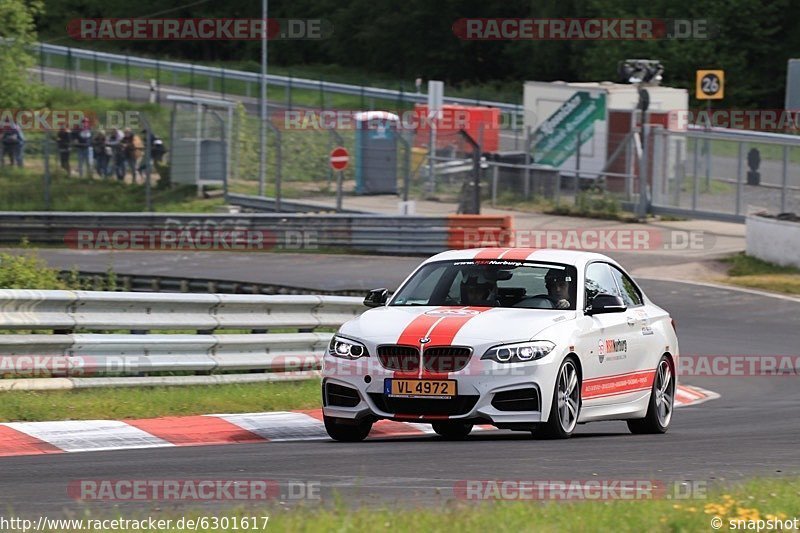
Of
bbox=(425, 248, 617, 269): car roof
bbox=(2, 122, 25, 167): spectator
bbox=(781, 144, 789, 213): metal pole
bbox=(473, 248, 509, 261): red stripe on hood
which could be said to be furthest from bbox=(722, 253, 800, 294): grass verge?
bbox=(2, 122, 25, 167): spectator

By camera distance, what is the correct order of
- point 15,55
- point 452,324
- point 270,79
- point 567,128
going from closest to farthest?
point 452,324 < point 567,128 < point 15,55 < point 270,79

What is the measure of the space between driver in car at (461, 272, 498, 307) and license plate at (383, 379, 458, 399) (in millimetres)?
1084

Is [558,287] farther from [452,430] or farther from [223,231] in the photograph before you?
[223,231]

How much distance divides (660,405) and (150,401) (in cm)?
401

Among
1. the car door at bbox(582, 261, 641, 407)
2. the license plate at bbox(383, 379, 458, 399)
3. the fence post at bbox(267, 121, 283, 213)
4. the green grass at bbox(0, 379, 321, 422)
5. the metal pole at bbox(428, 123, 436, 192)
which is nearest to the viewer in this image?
the license plate at bbox(383, 379, 458, 399)

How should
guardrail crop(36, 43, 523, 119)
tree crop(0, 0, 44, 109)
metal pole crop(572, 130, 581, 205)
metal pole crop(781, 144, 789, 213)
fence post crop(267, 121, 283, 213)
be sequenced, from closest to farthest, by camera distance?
metal pole crop(781, 144, 789, 213) < fence post crop(267, 121, 283, 213) < metal pole crop(572, 130, 581, 205) < tree crop(0, 0, 44, 109) < guardrail crop(36, 43, 523, 119)

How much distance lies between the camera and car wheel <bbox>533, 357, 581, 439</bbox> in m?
10.0

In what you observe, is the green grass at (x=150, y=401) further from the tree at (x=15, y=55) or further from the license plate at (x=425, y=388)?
the tree at (x=15, y=55)

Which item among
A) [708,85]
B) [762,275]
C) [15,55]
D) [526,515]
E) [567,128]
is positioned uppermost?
[15,55]

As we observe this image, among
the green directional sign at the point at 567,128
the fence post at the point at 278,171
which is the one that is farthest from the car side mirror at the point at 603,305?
the green directional sign at the point at 567,128

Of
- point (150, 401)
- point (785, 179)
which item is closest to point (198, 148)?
point (785, 179)

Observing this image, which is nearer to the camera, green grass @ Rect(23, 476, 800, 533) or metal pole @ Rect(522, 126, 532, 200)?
green grass @ Rect(23, 476, 800, 533)

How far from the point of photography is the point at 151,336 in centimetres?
1274

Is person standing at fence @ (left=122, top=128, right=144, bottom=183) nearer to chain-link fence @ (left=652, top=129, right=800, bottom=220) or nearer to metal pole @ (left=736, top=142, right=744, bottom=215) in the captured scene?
chain-link fence @ (left=652, top=129, right=800, bottom=220)
